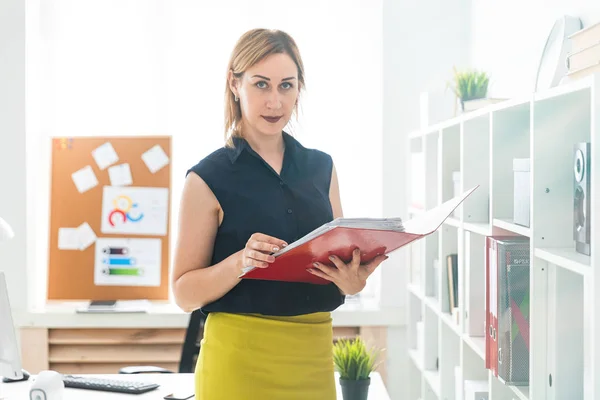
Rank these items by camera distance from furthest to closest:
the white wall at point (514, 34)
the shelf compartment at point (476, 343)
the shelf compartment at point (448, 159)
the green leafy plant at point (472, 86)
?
the shelf compartment at point (448, 159)
the green leafy plant at point (472, 86)
the white wall at point (514, 34)
the shelf compartment at point (476, 343)

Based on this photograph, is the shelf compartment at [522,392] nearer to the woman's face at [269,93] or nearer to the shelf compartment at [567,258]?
the shelf compartment at [567,258]

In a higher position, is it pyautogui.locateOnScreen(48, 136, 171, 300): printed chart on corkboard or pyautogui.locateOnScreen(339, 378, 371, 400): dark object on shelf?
pyautogui.locateOnScreen(48, 136, 171, 300): printed chart on corkboard

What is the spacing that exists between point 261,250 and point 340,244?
5.9 inches

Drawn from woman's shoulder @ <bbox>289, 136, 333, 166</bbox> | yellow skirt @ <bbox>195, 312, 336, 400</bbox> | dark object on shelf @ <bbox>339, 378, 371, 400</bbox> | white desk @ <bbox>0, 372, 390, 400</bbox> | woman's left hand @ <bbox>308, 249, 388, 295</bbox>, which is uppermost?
woman's shoulder @ <bbox>289, 136, 333, 166</bbox>

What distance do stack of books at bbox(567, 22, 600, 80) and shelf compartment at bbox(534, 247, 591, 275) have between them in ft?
1.31

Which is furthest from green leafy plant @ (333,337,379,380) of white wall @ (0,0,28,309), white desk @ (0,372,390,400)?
white wall @ (0,0,28,309)

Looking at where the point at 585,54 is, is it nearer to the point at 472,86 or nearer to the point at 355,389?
the point at 355,389

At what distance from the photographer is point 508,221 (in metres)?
2.21

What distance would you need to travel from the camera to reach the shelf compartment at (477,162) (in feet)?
8.57

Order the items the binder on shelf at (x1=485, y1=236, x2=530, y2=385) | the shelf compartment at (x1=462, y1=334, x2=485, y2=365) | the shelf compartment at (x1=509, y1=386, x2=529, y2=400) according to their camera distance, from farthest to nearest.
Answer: the shelf compartment at (x1=462, y1=334, x2=485, y2=365), the binder on shelf at (x1=485, y1=236, x2=530, y2=385), the shelf compartment at (x1=509, y1=386, x2=529, y2=400)

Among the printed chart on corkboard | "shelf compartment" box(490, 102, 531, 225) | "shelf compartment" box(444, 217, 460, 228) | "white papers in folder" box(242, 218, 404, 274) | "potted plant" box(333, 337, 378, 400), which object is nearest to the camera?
"white papers in folder" box(242, 218, 404, 274)

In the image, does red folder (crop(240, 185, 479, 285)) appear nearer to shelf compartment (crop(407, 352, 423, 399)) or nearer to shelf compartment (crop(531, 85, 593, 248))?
shelf compartment (crop(531, 85, 593, 248))

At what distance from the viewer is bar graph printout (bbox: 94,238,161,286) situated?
4.09m

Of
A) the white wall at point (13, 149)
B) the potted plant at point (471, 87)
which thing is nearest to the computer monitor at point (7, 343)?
the potted plant at point (471, 87)
